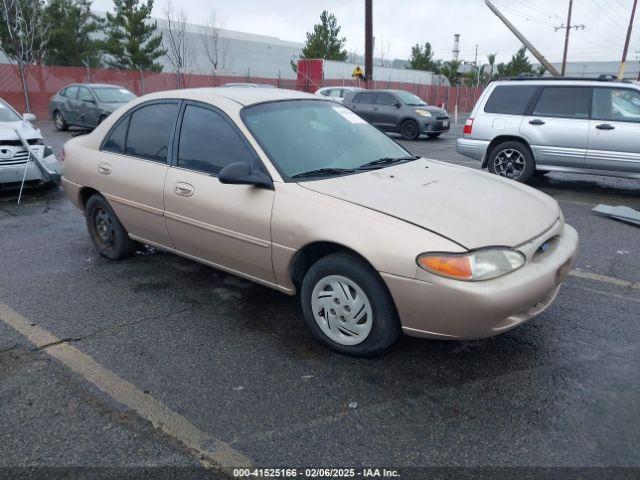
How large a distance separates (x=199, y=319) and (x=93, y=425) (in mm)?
1247

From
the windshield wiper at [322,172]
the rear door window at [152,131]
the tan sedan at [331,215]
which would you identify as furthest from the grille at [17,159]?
the windshield wiper at [322,172]

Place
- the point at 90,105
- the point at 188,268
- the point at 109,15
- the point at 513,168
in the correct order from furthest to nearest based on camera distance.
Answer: the point at 109,15, the point at 90,105, the point at 513,168, the point at 188,268

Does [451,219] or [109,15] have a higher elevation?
[109,15]

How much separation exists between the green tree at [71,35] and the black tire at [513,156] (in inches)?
1134

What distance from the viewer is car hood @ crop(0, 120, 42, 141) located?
743 centimetres

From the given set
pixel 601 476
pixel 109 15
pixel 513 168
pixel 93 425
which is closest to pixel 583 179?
pixel 513 168

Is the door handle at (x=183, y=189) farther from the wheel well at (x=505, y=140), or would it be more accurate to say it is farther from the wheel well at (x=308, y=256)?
the wheel well at (x=505, y=140)

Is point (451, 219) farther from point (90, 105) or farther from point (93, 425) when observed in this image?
point (90, 105)

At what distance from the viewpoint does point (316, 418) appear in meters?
2.69

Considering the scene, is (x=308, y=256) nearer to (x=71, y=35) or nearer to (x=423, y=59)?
(x=71, y=35)

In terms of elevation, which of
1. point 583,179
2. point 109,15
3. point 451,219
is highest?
point 109,15

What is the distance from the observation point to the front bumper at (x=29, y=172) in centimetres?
735

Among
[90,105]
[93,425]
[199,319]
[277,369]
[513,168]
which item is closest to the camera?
[93,425]

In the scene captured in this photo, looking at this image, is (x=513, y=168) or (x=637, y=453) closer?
(x=637, y=453)
